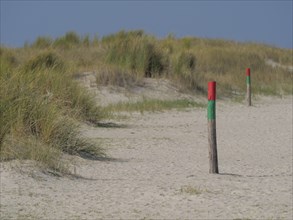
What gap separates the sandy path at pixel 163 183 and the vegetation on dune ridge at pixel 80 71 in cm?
67

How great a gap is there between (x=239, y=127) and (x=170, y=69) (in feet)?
28.4

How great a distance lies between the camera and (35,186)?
28.2 feet

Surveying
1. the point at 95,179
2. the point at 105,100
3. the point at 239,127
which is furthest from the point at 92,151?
the point at 105,100

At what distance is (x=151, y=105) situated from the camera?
67.2 ft

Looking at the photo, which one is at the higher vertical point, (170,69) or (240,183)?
(170,69)

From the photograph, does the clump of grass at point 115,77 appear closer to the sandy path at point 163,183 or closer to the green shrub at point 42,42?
the sandy path at point 163,183

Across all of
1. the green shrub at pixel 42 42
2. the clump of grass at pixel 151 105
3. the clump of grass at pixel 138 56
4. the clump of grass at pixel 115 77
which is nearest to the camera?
the clump of grass at pixel 151 105

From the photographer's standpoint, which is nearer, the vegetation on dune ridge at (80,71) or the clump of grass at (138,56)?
the vegetation on dune ridge at (80,71)

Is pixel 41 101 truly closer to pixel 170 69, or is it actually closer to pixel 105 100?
pixel 105 100

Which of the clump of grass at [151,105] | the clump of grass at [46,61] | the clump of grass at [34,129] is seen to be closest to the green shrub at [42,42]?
the clump of grass at [46,61]

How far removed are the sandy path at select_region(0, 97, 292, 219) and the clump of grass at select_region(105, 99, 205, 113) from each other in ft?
14.4

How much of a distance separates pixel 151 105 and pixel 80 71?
13.5 feet

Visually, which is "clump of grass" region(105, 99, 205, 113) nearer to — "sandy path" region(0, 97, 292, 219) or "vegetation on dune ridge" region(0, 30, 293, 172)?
"vegetation on dune ridge" region(0, 30, 293, 172)

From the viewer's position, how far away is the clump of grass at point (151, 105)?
19.8m
